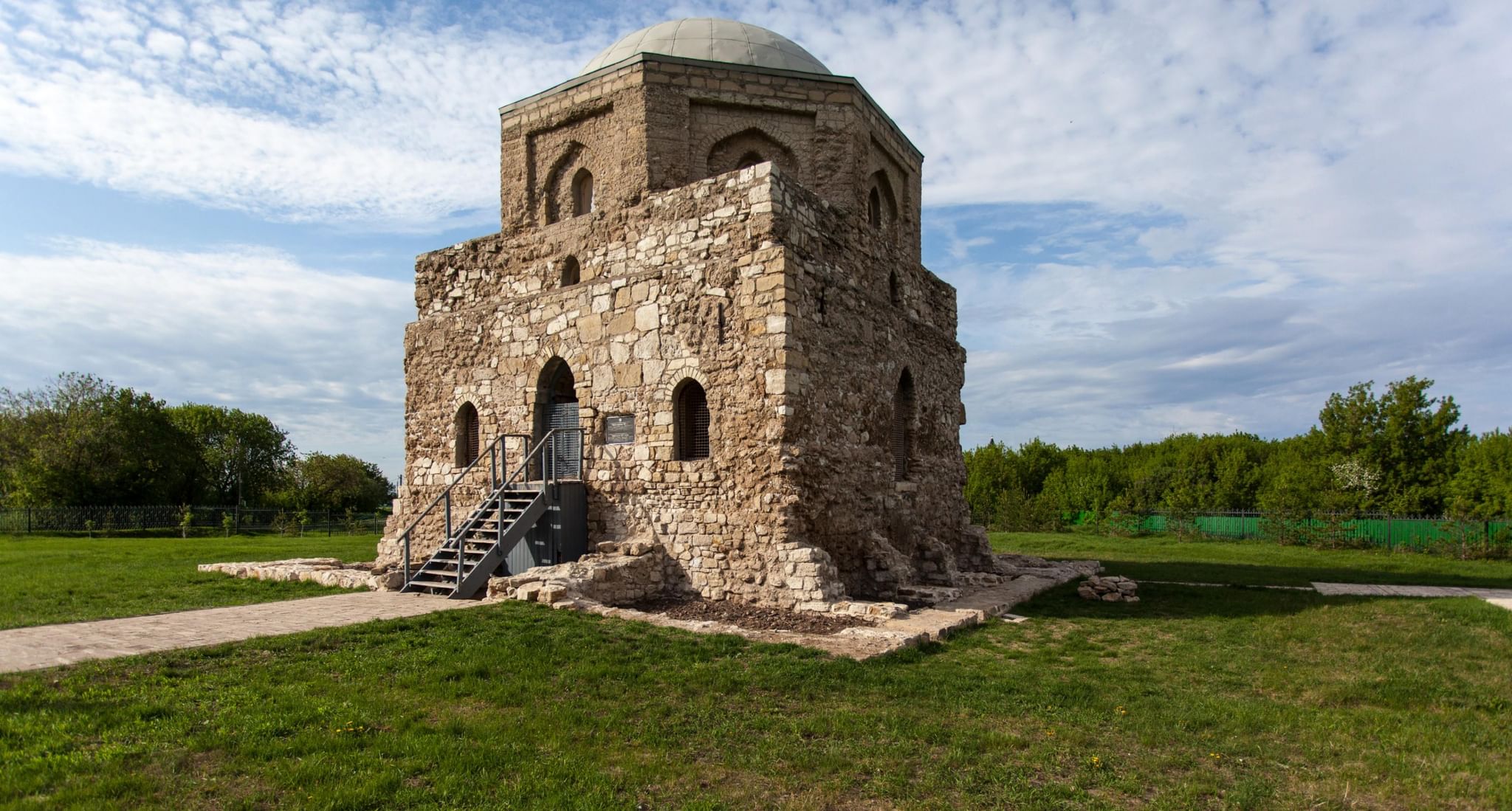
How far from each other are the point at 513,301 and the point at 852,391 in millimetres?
6084

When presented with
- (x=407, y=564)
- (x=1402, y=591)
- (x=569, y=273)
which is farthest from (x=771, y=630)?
(x=1402, y=591)

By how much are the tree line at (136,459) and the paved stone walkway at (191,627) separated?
105ft

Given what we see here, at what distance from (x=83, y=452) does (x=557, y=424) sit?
119 feet

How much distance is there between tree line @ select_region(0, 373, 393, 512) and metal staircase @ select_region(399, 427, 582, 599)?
98.6 feet

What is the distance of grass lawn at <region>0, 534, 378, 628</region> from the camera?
1032 centimetres

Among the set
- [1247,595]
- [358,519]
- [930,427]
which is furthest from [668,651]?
[358,519]

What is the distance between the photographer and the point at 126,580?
13.2m

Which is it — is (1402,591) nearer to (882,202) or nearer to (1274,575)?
(1274,575)

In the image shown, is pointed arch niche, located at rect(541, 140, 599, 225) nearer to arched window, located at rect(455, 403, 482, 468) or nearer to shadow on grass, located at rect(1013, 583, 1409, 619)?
arched window, located at rect(455, 403, 482, 468)

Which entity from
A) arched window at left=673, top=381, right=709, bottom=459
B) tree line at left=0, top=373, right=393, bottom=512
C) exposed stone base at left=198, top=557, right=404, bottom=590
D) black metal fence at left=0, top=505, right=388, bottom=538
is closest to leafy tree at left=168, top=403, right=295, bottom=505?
tree line at left=0, top=373, right=393, bottom=512

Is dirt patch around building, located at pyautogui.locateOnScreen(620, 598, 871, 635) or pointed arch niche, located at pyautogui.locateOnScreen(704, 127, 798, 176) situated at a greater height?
pointed arch niche, located at pyautogui.locateOnScreen(704, 127, 798, 176)

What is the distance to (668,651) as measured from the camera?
26.6 ft

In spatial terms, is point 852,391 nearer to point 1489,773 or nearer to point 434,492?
point 434,492

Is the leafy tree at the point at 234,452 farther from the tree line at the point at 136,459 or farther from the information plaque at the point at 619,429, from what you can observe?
the information plaque at the point at 619,429
